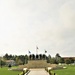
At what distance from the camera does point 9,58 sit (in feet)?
405

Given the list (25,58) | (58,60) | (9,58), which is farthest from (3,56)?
(58,60)

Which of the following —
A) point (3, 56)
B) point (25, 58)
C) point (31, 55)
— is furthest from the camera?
point (3, 56)

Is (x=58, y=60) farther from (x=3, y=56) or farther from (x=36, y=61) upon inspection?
(x=3, y=56)

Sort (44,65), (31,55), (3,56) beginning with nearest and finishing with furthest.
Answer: (44,65), (31,55), (3,56)

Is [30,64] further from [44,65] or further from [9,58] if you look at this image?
[9,58]

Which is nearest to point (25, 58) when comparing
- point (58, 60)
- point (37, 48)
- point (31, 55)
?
point (58, 60)

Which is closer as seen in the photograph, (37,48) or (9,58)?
(37,48)

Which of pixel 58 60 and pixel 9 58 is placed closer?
pixel 58 60

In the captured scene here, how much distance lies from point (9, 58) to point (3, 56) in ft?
12.1

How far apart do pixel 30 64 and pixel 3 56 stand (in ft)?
193

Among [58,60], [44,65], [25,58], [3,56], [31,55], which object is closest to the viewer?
[44,65]

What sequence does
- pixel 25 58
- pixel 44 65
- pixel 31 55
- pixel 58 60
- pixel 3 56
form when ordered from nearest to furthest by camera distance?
pixel 44 65, pixel 31 55, pixel 58 60, pixel 25 58, pixel 3 56

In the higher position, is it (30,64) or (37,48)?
(37,48)

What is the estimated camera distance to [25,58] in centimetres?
10281
